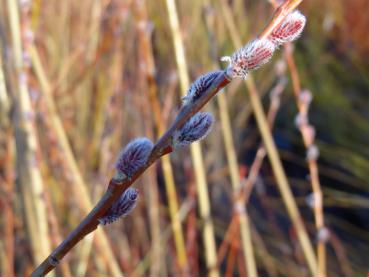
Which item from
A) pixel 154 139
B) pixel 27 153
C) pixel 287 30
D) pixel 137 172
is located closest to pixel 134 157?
pixel 137 172

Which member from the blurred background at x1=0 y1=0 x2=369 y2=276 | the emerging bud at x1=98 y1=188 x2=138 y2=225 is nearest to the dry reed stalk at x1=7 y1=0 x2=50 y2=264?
the blurred background at x1=0 y1=0 x2=369 y2=276

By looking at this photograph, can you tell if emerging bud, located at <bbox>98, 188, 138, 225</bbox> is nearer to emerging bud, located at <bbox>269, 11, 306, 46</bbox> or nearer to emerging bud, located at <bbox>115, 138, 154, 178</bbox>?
emerging bud, located at <bbox>115, 138, 154, 178</bbox>

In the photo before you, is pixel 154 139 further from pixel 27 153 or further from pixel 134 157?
pixel 134 157

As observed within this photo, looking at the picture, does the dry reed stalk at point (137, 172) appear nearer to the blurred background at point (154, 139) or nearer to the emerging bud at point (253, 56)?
the emerging bud at point (253, 56)

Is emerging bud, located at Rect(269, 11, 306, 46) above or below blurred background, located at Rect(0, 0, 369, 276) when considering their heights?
below

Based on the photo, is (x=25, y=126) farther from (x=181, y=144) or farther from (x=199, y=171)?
(x=181, y=144)

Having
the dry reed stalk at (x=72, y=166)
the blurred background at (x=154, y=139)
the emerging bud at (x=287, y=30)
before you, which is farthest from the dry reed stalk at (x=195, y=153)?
the emerging bud at (x=287, y=30)

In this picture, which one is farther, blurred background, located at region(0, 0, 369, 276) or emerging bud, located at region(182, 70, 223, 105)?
blurred background, located at region(0, 0, 369, 276)

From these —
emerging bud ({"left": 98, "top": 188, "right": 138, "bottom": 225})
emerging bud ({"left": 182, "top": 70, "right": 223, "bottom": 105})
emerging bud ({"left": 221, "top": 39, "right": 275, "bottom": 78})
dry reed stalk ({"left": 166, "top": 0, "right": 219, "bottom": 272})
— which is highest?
dry reed stalk ({"left": 166, "top": 0, "right": 219, "bottom": 272})

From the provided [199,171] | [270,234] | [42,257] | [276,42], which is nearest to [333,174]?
[270,234]
